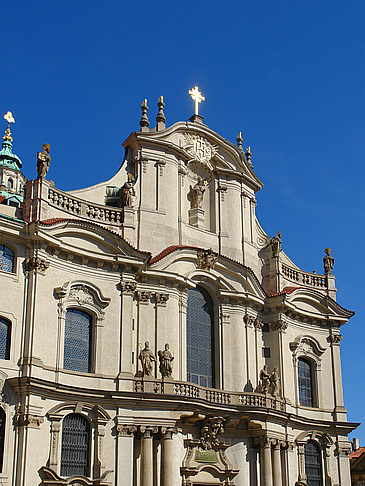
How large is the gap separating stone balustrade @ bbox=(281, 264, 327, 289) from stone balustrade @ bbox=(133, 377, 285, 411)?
6.24 m

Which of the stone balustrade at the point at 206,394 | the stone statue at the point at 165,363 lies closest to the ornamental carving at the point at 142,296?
the stone statue at the point at 165,363

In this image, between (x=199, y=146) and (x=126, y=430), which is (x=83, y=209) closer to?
(x=199, y=146)

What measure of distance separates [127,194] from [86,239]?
296 cm

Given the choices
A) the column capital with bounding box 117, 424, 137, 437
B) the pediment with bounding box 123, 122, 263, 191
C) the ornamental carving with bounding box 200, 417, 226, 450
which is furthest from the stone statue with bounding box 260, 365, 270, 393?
the pediment with bounding box 123, 122, 263, 191

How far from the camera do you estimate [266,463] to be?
29.0m

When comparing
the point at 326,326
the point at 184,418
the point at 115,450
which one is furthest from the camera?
the point at 326,326

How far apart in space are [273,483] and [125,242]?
35.7 feet

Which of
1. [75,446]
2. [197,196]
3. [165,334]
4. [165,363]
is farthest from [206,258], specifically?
[75,446]

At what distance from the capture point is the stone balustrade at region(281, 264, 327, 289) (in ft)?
112

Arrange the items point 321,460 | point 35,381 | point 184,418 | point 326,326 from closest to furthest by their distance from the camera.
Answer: point 35,381 < point 184,418 < point 321,460 < point 326,326

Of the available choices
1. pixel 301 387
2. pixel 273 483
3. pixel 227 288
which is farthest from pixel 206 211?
pixel 273 483

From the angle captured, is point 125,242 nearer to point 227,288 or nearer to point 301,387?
point 227,288

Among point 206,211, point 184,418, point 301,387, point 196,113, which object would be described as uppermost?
point 196,113

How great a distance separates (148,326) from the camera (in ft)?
91.9
